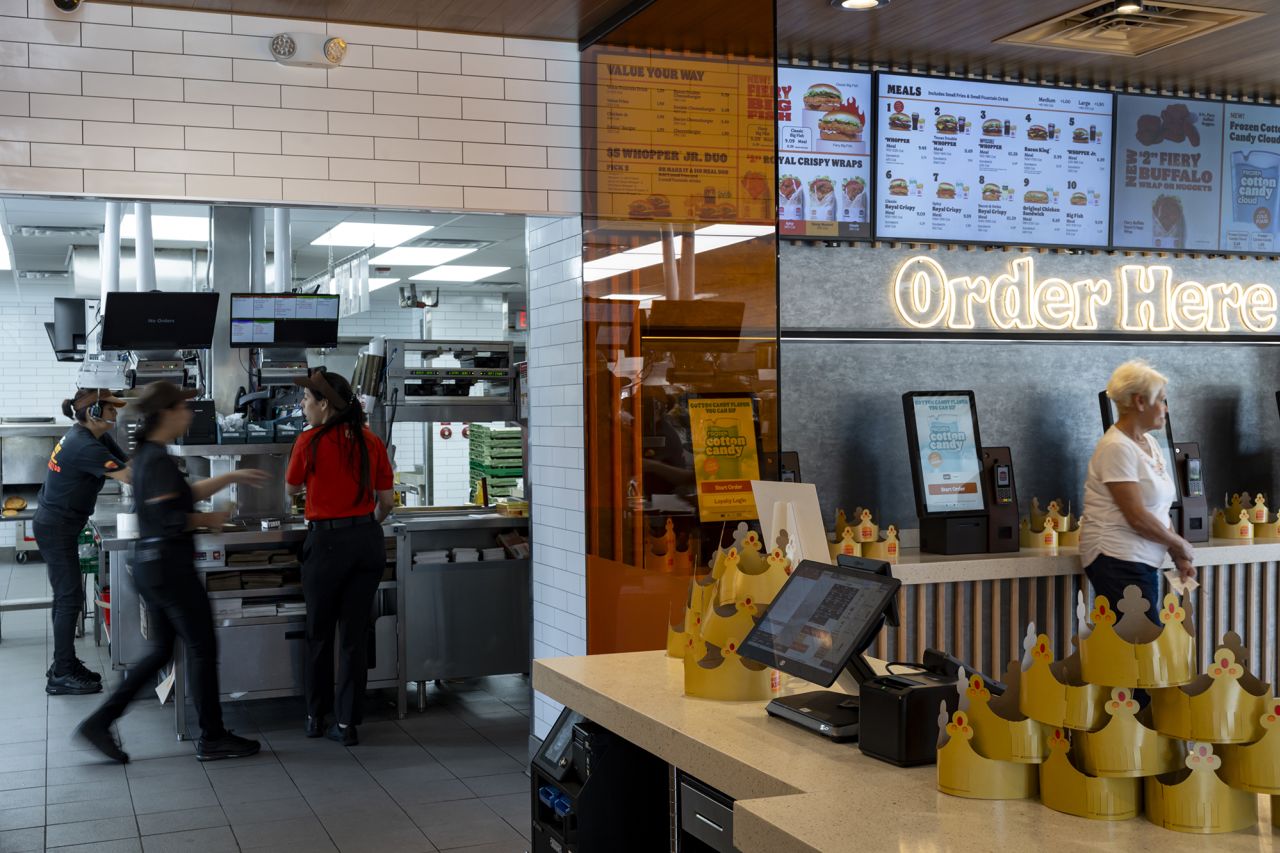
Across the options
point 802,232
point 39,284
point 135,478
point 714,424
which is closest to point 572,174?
point 802,232

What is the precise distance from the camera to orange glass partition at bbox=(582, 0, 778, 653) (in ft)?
13.9

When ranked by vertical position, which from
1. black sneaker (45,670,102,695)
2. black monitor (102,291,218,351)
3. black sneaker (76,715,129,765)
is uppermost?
black monitor (102,291,218,351)

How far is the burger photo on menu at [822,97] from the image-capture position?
5.58 meters

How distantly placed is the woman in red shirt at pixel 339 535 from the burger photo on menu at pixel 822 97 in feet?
8.19

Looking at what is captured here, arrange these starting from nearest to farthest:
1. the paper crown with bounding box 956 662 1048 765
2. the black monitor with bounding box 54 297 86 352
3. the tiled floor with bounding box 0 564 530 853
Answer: the paper crown with bounding box 956 662 1048 765, the tiled floor with bounding box 0 564 530 853, the black monitor with bounding box 54 297 86 352

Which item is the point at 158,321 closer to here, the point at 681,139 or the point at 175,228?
the point at 681,139

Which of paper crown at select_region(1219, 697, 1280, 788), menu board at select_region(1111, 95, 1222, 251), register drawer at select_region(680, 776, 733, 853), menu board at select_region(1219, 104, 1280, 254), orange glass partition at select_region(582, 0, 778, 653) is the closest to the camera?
paper crown at select_region(1219, 697, 1280, 788)

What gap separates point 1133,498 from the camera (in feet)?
15.3

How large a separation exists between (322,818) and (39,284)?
1247 cm

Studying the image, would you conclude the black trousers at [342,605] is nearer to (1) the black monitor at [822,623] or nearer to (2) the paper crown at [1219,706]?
(1) the black monitor at [822,623]

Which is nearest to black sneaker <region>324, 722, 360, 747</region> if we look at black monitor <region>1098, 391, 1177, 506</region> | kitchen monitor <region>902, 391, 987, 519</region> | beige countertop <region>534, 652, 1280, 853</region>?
kitchen monitor <region>902, 391, 987, 519</region>

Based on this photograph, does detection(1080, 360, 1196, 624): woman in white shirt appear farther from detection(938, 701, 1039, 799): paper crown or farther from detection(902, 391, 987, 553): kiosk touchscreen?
detection(938, 701, 1039, 799): paper crown

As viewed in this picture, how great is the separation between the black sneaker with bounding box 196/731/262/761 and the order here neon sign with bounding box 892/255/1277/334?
3.58 metres

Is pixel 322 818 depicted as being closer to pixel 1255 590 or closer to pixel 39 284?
pixel 1255 590
